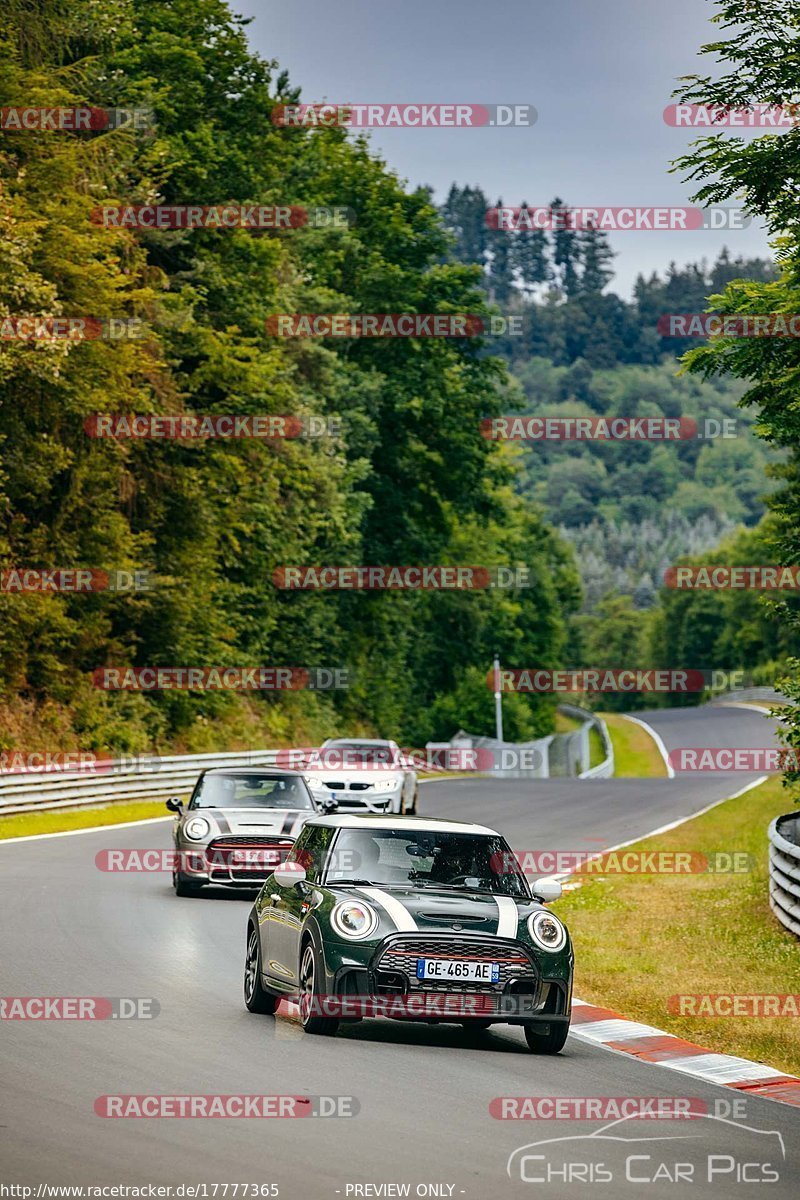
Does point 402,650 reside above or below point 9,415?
below

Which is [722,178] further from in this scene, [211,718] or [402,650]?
[402,650]

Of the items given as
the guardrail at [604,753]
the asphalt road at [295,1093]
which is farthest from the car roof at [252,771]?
the guardrail at [604,753]

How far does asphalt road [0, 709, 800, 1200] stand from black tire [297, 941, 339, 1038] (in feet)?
0.42

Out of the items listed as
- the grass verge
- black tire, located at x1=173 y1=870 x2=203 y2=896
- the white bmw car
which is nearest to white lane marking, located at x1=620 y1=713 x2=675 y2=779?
the white bmw car

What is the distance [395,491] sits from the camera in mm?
63438

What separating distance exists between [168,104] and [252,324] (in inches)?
248

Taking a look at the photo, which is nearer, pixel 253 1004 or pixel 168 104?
pixel 253 1004

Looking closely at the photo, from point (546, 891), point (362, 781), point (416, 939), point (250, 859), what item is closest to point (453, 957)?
point (416, 939)

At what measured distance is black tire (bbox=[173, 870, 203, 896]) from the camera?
66.9 feet

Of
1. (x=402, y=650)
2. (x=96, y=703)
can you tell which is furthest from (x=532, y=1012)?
(x=402, y=650)

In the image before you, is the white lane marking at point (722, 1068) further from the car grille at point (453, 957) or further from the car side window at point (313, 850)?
the car side window at point (313, 850)

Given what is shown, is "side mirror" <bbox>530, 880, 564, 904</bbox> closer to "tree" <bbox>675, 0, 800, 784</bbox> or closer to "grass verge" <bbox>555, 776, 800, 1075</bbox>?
"grass verge" <bbox>555, 776, 800, 1075</bbox>

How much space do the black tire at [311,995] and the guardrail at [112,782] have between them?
72.2 feet

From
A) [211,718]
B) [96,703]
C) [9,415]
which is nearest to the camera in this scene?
[9,415]
